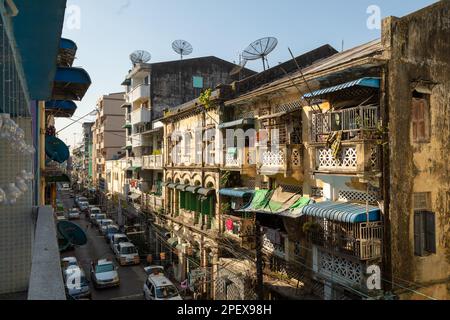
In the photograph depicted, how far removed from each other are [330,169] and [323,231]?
113 inches

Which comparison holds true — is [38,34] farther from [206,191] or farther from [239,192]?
[206,191]

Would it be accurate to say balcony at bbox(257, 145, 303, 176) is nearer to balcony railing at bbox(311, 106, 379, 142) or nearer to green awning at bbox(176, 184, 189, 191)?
balcony railing at bbox(311, 106, 379, 142)

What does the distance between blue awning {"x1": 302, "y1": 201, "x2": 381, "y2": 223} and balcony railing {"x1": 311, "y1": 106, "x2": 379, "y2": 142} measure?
2401 millimetres

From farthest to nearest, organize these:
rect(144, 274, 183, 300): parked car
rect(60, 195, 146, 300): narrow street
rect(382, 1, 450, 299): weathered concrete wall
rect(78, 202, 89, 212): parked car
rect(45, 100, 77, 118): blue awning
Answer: rect(78, 202, 89, 212): parked car
rect(60, 195, 146, 300): narrow street
rect(144, 274, 183, 300): parked car
rect(45, 100, 77, 118): blue awning
rect(382, 1, 450, 299): weathered concrete wall

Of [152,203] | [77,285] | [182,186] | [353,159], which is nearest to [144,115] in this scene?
[152,203]

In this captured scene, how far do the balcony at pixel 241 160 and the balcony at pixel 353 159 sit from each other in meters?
5.57

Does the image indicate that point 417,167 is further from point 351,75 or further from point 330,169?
point 351,75

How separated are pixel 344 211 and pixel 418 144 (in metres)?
3.67

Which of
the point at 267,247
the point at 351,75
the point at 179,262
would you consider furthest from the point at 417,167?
the point at 179,262

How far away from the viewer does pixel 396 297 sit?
10.8m

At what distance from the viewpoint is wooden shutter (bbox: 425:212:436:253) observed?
39.1 ft

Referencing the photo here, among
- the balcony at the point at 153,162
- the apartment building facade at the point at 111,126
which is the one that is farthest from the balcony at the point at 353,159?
the apartment building facade at the point at 111,126

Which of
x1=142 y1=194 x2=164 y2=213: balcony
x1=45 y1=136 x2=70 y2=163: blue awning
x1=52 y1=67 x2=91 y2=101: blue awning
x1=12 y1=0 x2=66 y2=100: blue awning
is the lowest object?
x1=142 y1=194 x2=164 y2=213: balcony

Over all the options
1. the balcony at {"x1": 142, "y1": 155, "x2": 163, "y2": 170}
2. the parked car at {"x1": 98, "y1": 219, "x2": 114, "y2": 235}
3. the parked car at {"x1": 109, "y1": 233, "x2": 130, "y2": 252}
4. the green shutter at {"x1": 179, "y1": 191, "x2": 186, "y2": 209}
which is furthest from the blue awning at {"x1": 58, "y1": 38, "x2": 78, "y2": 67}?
the parked car at {"x1": 98, "y1": 219, "x2": 114, "y2": 235}
